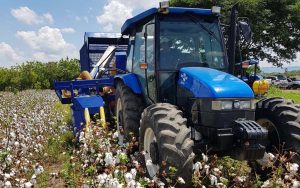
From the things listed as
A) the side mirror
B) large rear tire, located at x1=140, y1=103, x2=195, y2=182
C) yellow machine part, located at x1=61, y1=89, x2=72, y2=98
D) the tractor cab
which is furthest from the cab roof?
yellow machine part, located at x1=61, y1=89, x2=72, y2=98

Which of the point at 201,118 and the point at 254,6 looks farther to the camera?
the point at 254,6

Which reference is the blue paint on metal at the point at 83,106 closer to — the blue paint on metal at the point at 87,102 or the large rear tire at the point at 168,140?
the blue paint on metal at the point at 87,102

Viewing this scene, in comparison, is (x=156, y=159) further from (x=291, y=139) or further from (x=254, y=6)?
(x=254, y=6)

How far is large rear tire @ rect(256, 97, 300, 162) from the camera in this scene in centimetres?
555

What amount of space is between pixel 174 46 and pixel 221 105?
4.67ft

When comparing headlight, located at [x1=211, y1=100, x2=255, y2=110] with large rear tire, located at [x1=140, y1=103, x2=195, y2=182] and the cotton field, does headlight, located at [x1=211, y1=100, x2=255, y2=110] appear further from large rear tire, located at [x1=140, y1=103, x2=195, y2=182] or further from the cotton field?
the cotton field

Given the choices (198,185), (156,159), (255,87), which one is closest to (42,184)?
(156,159)

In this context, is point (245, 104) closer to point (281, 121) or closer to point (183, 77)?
point (281, 121)

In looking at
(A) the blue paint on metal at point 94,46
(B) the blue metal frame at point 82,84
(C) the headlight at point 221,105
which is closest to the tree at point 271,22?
(A) the blue paint on metal at point 94,46

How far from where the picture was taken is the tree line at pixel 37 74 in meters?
53.9

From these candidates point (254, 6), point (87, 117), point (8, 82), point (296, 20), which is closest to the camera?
point (87, 117)

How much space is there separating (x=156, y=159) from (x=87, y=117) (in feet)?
10.0

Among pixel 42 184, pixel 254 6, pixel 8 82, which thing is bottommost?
pixel 8 82

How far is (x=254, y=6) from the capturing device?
87.6 feet
